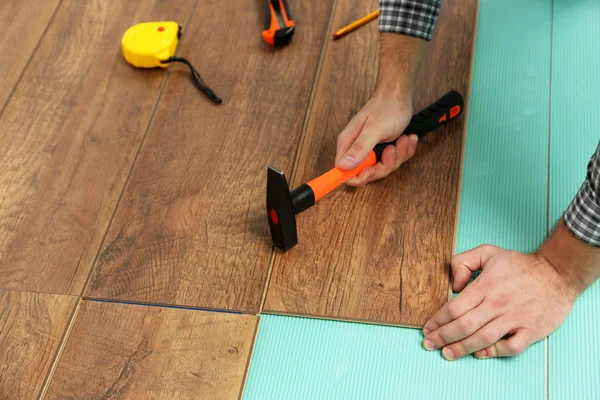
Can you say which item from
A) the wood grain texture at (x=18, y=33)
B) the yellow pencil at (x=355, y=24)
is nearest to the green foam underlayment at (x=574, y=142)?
the yellow pencil at (x=355, y=24)

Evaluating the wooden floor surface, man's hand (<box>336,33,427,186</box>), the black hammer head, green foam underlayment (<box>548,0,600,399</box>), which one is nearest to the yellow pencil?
the wooden floor surface

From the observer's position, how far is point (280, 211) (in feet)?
4.15

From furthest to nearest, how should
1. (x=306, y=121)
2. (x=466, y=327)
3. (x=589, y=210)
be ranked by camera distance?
1. (x=306, y=121)
2. (x=466, y=327)
3. (x=589, y=210)

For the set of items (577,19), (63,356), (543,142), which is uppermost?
(577,19)

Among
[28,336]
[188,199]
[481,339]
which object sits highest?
[481,339]

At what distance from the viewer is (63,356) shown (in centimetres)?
126

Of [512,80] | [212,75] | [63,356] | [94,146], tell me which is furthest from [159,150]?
[512,80]

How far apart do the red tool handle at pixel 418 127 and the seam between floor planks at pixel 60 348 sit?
52 centimetres

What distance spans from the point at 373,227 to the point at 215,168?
382mm

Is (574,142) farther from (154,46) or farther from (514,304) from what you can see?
(154,46)

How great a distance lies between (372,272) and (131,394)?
51 centimetres

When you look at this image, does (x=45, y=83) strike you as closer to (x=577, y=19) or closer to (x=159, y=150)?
(x=159, y=150)

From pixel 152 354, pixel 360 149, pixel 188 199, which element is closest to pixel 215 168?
pixel 188 199

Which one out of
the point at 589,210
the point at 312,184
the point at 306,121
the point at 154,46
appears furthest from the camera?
the point at 154,46
